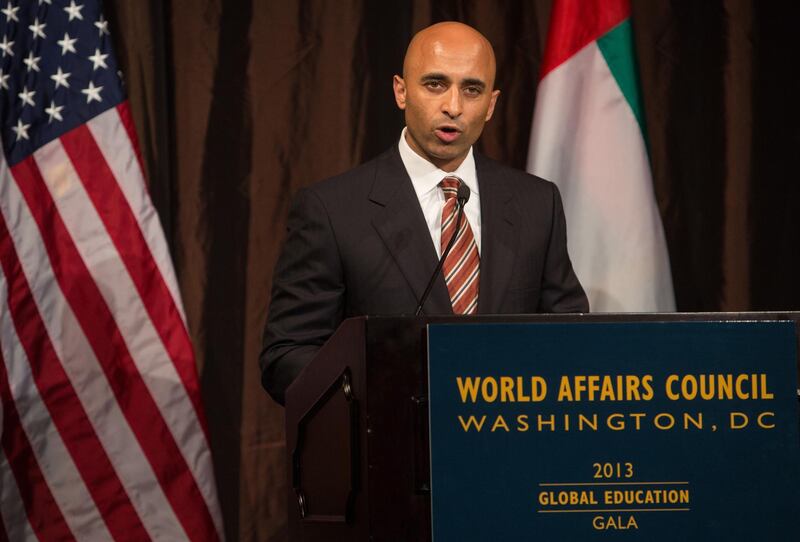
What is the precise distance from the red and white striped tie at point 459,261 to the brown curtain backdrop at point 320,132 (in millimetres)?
1071

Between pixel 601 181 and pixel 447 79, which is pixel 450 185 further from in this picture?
pixel 601 181

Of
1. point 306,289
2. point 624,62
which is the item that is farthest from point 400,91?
point 624,62

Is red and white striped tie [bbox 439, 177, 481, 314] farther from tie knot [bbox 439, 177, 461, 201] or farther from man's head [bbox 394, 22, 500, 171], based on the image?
man's head [bbox 394, 22, 500, 171]

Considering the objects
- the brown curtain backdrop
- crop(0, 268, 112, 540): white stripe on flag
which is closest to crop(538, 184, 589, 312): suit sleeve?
the brown curtain backdrop

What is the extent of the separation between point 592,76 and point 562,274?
0.92m

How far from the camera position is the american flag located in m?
2.59

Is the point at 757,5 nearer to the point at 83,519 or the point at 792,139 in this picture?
the point at 792,139

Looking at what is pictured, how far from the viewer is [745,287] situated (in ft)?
10.4

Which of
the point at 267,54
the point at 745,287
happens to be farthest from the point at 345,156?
the point at 745,287

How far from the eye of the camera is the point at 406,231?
1.97 m

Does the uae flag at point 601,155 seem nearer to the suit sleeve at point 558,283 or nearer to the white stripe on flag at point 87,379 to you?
the suit sleeve at point 558,283

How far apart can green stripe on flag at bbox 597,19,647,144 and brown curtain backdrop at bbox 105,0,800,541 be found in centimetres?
29

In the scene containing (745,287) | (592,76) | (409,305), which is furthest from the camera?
(745,287)

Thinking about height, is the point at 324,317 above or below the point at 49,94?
below
